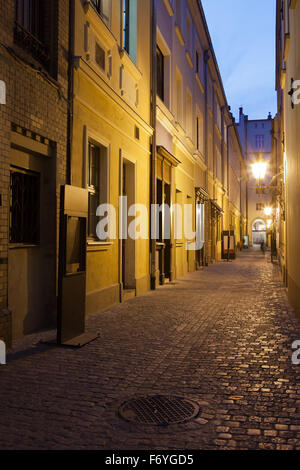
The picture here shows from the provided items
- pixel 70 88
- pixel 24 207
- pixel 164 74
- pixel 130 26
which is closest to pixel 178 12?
pixel 164 74

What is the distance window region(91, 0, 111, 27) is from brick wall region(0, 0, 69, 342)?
185 centimetres

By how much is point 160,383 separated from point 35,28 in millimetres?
5783

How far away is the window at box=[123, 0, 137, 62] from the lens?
432 inches

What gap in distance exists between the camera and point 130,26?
36.3ft

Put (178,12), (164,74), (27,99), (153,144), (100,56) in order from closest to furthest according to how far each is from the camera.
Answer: (27,99)
(100,56)
(153,144)
(164,74)
(178,12)

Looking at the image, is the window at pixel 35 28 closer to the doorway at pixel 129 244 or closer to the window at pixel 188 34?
the doorway at pixel 129 244

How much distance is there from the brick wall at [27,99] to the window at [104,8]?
6.07 feet

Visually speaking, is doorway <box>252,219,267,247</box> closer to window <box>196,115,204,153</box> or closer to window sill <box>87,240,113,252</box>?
window <box>196,115,204,153</box>

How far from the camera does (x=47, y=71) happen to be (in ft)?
23.2

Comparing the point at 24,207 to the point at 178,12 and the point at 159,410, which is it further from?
the point at 178,12

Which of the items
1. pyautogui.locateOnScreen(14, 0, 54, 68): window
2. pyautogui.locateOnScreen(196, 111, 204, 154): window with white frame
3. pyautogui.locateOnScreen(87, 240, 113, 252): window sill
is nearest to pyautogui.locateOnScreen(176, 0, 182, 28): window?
pyautogui.locateOnScreen(196, 111, 204, 154): window with white frame
